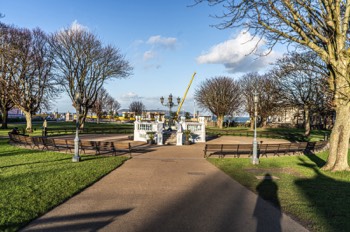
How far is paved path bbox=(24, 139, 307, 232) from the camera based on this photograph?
537 cm

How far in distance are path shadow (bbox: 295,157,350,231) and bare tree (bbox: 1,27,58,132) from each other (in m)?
31.6

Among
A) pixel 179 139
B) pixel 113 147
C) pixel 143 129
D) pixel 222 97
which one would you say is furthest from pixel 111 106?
pixel 113 147

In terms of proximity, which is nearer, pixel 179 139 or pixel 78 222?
pixel 78 222

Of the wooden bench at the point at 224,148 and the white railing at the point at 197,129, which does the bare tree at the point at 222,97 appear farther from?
the wooden bench at the point at 224,148

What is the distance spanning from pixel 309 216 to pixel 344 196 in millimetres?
2496

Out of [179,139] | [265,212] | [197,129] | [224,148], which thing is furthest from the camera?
[197,129]

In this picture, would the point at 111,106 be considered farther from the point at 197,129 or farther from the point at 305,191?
the point at 305,191

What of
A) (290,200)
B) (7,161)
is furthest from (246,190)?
(7,161)

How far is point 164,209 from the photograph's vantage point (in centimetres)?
642

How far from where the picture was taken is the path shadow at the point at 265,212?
216 inches

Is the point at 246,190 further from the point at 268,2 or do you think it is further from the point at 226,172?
the point at 268,2

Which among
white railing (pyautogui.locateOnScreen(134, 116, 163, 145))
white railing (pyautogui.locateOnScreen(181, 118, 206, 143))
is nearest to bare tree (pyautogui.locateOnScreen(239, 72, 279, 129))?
white railing (pyautogui.locateOnScreen(181, 118, 206, 143))

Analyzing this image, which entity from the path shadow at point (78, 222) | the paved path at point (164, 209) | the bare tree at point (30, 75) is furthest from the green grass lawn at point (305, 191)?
the bare tree at point (30, 75)

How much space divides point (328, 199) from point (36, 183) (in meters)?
8.55
